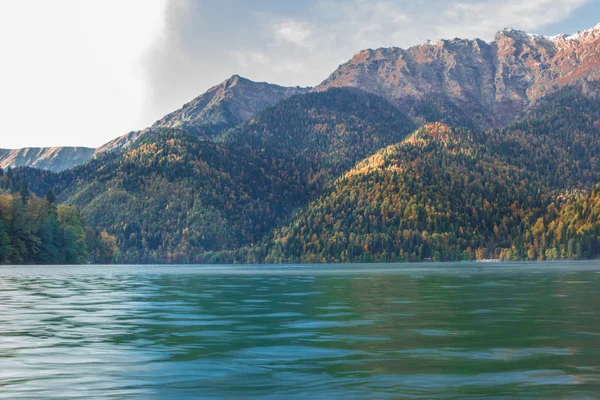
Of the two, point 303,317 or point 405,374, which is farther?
point 303,317

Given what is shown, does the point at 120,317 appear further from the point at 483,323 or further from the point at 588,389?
A: the point at 588,389

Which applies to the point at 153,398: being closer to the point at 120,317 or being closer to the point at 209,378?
the point at 209,378

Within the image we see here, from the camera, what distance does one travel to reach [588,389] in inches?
936

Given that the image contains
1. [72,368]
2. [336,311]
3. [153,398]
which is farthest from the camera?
[336,311]

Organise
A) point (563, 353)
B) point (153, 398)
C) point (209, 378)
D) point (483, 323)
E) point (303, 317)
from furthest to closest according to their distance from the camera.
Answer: point (303, 317) → point (483, 323) → point (563, 353) → point (209, 378) → point (153, 398)

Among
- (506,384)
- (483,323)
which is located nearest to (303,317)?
(483,323)

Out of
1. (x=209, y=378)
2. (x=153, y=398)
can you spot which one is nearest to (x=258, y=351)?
(x=209, y=378)

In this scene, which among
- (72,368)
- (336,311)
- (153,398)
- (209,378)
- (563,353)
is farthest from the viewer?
(336,311)

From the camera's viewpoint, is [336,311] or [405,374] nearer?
[405,374]

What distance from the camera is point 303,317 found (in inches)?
1994

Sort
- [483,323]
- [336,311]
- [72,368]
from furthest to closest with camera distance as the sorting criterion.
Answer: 1. [336,311]
2. [483,323]
3. [72,368]

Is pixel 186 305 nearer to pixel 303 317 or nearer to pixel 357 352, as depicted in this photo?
pixel 303 317

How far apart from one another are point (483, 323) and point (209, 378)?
2341 centimetres

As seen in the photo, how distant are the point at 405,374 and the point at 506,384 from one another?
3.79m
